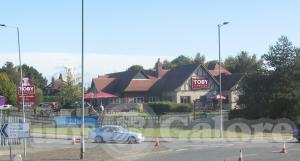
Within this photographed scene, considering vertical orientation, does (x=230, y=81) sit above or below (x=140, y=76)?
below

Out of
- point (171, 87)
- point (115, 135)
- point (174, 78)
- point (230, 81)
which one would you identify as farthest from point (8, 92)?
point (115, 135)

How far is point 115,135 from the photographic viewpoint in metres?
40.7

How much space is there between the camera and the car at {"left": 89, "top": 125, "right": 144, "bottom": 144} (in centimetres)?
4000

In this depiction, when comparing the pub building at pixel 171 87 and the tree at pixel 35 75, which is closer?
the pub building at pixel 171 87

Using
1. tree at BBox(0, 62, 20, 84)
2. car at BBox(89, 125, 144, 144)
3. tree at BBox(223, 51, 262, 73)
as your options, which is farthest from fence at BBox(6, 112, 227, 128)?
tree at BBox(223, 51, 262, 73)

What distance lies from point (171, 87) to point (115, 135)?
46.1 m

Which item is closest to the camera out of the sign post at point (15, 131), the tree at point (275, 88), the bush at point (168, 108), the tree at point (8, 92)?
the sign post at point (15, 131)

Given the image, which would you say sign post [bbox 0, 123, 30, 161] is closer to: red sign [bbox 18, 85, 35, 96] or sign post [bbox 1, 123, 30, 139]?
sign post [bbox 1, 123, 30, 139]

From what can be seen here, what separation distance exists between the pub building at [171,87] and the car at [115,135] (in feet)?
132

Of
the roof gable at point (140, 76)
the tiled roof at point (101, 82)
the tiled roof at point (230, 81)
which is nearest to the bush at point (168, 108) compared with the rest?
the tiled roof at point (230, 81)

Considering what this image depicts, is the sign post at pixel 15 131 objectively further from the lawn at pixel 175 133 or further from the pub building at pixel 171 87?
the pub building at pixel 171 87

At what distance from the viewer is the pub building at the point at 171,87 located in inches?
3374

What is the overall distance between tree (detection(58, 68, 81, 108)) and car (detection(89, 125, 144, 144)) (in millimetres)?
49871

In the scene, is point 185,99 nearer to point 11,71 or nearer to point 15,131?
point 11,71
